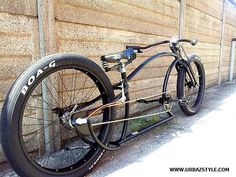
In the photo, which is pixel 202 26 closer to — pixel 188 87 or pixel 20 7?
pixel 188 87

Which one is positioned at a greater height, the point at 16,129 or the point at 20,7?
the point at 20,7

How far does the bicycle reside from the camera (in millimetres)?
1276

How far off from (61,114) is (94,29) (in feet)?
3.30

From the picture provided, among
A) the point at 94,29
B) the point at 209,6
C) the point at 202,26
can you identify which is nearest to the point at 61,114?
the point at 94,29

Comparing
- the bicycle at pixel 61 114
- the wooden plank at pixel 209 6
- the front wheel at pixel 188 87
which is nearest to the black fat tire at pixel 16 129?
the bicycle at pixel 61 114

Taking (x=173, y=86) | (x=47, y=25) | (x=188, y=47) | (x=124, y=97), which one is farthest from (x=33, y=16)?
(x=188, y=47)

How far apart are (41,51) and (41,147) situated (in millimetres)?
747

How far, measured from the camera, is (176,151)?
2.03 meters

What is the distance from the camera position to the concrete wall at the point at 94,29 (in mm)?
1661

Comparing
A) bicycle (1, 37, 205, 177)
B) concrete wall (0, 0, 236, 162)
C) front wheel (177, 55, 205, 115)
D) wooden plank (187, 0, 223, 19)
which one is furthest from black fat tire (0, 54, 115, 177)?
wooden plank (187, 0, 223, 19)

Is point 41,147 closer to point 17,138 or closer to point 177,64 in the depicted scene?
point 17,138

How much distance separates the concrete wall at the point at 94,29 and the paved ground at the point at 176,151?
69 cm

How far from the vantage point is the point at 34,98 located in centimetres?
184

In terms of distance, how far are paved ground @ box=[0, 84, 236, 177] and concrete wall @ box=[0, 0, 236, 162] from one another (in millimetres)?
685
